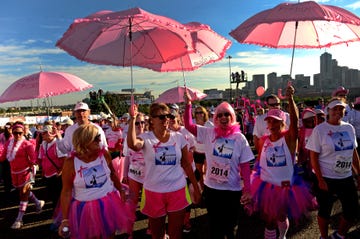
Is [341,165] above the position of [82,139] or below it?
below

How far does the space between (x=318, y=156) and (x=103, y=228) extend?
2.85 m

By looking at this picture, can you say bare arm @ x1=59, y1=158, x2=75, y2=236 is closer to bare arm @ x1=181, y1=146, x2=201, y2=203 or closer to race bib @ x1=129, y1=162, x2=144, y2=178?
bare arm @ x1=181, y1=146, x2=201, y2=203

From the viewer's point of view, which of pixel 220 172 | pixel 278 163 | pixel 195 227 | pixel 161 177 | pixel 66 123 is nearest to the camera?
pixel 161 177

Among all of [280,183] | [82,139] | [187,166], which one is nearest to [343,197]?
[280,183]

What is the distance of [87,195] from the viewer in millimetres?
3137

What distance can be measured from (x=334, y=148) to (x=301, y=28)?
5.84 feet

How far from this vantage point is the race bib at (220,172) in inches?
133

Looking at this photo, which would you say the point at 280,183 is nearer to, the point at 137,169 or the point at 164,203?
the point at 164,203

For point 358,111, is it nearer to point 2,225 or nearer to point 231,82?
point 2,225

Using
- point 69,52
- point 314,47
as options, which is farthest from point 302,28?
point 69,52

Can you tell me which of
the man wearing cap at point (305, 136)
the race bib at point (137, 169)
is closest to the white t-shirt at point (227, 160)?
the race bib at point (137, 169)

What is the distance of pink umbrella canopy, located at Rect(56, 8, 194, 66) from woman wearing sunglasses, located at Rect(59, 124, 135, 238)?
1275 mm

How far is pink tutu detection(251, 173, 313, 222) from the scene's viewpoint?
11.7 feet

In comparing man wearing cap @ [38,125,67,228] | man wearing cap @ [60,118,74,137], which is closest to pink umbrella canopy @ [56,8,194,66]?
man wearing cap @ [38,125,67,228]
